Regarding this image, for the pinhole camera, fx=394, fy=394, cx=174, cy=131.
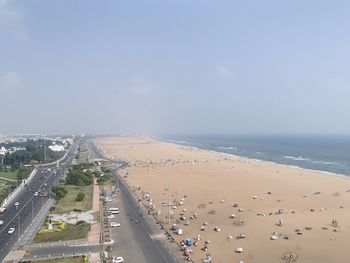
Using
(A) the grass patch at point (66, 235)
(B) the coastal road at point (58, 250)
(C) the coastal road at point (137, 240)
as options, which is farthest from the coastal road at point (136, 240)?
(A) the grass patch at point (66, 235)

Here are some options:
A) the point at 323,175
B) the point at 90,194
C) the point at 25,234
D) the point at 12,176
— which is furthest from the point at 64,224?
the point at 323,175

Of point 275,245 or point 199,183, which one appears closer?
point 275,245

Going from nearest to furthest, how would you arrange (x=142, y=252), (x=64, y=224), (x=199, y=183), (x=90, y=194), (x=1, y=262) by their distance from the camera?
(x=1, y=262) → (x=142, y=252) → (x=64, y=224) → (x=90, y=194) → (x=199, y=183)

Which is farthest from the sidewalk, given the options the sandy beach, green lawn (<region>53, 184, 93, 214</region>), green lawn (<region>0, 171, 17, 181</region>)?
green lawn (<region>0, 171, 17, 181</region>)

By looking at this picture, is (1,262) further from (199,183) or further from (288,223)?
(199,183)

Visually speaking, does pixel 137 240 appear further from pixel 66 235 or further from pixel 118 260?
pixel 66 235

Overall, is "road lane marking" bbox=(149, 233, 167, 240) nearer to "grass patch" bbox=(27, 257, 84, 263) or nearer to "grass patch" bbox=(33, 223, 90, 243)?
"grass patch" bbox=(33, 223, 90, 243)

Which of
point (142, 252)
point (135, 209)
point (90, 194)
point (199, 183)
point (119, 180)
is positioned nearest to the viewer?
point (142, 252)
